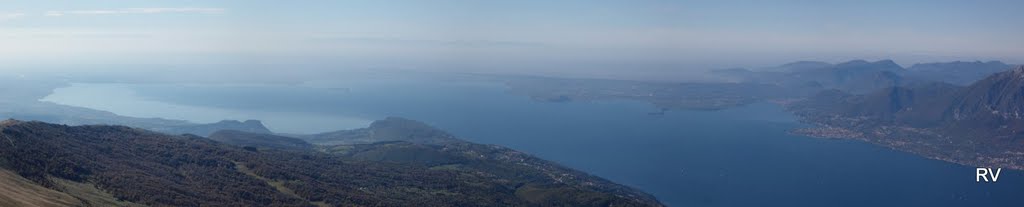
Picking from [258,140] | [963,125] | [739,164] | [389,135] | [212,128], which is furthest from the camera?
[963,125]

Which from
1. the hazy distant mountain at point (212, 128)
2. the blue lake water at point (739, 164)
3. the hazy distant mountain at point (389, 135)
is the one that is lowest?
the blue lake water at point (739, 164)

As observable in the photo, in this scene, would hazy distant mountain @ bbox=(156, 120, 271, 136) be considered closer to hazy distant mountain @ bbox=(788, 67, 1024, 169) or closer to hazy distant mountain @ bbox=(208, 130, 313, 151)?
hazy distant mountain @ bbox=(208, 130, 313, 151)

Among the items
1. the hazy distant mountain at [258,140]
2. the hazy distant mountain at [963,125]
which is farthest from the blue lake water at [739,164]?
the hazy distant mountain at [258,140]

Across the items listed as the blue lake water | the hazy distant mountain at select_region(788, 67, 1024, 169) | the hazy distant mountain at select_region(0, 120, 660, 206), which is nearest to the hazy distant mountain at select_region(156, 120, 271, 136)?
the blue lake water

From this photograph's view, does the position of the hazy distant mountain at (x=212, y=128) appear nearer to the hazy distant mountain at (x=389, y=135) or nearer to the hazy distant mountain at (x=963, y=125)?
the hazy distant mountain at (x=389, y=135)

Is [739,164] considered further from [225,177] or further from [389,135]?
[225,177]

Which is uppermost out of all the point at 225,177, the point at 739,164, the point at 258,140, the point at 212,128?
Result: the point at 225,177

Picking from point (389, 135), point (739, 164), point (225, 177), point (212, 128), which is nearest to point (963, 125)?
point (739, 164)

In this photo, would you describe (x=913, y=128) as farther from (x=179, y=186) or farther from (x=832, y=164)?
(x=179, y=186)
